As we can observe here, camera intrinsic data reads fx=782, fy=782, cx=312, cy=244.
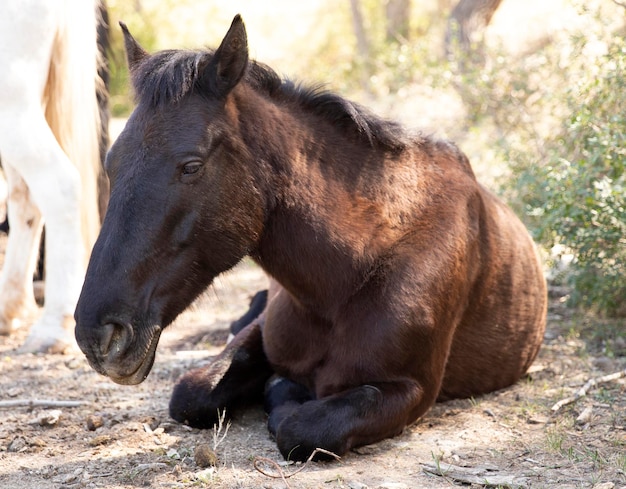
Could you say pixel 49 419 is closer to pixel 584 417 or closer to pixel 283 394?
pixel 283 394

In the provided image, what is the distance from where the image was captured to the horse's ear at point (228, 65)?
2.93m

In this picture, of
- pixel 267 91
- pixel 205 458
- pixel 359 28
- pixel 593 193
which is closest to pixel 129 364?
pixel 205 458

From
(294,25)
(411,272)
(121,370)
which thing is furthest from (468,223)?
(294,25)

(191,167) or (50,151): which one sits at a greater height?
(50,151)

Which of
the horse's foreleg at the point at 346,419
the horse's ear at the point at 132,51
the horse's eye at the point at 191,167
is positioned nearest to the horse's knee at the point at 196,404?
the horse's foreleg at the point at 346,419

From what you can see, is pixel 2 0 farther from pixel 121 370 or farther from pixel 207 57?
pixel 121 370

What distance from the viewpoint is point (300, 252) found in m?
3.23

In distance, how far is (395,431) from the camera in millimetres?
3385

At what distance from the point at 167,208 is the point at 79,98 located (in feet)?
Result: 8.47

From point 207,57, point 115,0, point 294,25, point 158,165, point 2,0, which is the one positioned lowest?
point 158,165

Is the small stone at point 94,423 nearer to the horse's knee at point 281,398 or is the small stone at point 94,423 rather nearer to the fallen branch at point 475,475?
the horse's knee at point 281,398

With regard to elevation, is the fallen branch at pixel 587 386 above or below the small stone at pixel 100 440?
above

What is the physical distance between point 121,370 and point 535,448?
1.78 m

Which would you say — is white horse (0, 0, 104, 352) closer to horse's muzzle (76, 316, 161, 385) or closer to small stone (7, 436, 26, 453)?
small stone (7, 436, 26, 453)
